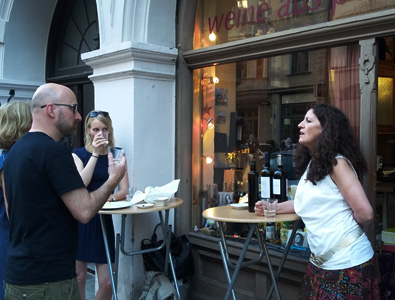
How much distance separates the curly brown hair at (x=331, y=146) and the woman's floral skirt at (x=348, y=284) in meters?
0.49

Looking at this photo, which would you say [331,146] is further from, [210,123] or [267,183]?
[210,123]

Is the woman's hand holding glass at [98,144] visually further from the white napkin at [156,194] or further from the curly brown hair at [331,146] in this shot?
the curly brown hair at [331,146]

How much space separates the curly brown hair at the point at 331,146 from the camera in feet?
7.62

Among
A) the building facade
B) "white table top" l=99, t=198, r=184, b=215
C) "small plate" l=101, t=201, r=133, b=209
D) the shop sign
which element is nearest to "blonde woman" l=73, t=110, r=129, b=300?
"small plate" l=101, t=201, r=133, b=209

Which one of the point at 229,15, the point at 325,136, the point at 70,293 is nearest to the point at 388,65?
the point at 229,15

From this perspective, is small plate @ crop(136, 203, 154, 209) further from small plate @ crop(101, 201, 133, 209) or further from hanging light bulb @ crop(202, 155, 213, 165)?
hanging light bulb @ crop(202, 155, 213, 165)

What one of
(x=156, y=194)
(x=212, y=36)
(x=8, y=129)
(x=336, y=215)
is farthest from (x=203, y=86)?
(x=336, y=215)

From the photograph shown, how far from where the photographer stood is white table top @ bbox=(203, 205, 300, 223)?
2.50 m

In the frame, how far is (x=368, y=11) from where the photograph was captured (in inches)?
117

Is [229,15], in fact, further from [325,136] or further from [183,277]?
[183,277]

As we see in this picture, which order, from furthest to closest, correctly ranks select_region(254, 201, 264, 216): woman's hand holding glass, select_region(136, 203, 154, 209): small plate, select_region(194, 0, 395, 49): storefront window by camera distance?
select_region(136, 203, 154, 209): small plate, select_region(194, 0, 395, 49): storefront window, select_region(254, 201, 264, 216): woman's hand holding glass

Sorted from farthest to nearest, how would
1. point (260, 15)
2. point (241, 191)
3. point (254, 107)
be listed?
point (241, 191), point (254, 107), point (260, 15)

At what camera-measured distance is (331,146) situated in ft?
7.68

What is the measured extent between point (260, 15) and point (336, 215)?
6.81 ft
